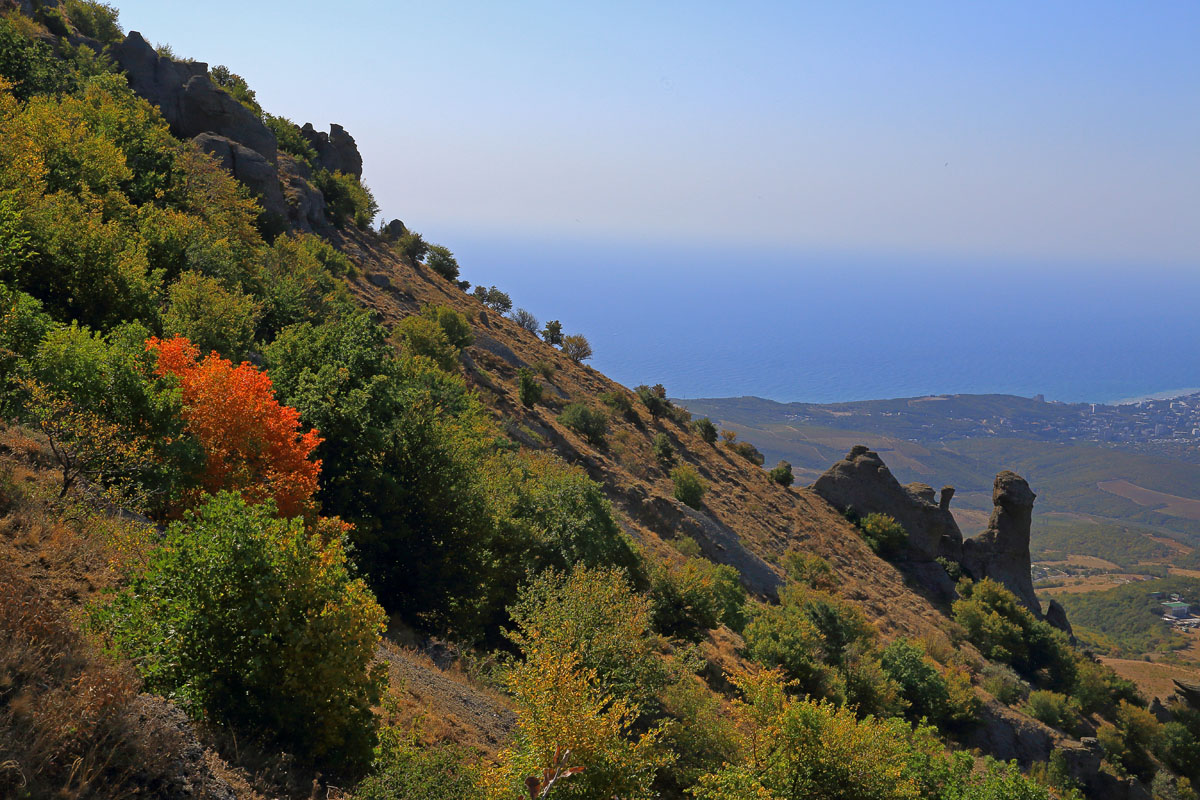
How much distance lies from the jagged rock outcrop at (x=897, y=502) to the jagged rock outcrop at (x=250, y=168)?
1692 inches

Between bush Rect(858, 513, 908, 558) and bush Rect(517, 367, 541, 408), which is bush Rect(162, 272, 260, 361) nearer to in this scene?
bush Rect(517, 367, 541, 408)

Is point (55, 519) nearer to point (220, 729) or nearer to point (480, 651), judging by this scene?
point (220, 729)

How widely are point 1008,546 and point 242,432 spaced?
4900 cm

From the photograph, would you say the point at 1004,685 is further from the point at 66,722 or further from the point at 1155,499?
the point at 1155,499

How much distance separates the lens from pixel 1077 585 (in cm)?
11244

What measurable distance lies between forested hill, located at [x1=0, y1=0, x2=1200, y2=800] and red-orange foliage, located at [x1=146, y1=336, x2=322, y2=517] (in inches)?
3.2

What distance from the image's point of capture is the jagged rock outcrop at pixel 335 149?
61406 millimetres

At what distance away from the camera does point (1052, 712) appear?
29.8 m

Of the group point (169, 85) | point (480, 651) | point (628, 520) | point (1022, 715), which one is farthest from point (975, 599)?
point (169, 85)

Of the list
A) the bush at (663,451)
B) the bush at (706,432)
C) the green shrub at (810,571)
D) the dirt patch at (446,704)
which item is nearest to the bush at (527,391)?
the bush at (663,451)

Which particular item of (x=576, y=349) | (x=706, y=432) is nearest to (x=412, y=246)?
(x=576, y=349)

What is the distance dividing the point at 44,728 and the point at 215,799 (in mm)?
1836

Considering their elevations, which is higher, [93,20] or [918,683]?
→ [93,20]

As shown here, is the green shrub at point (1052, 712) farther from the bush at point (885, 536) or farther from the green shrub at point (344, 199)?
the green shrub at point (344, 199)
